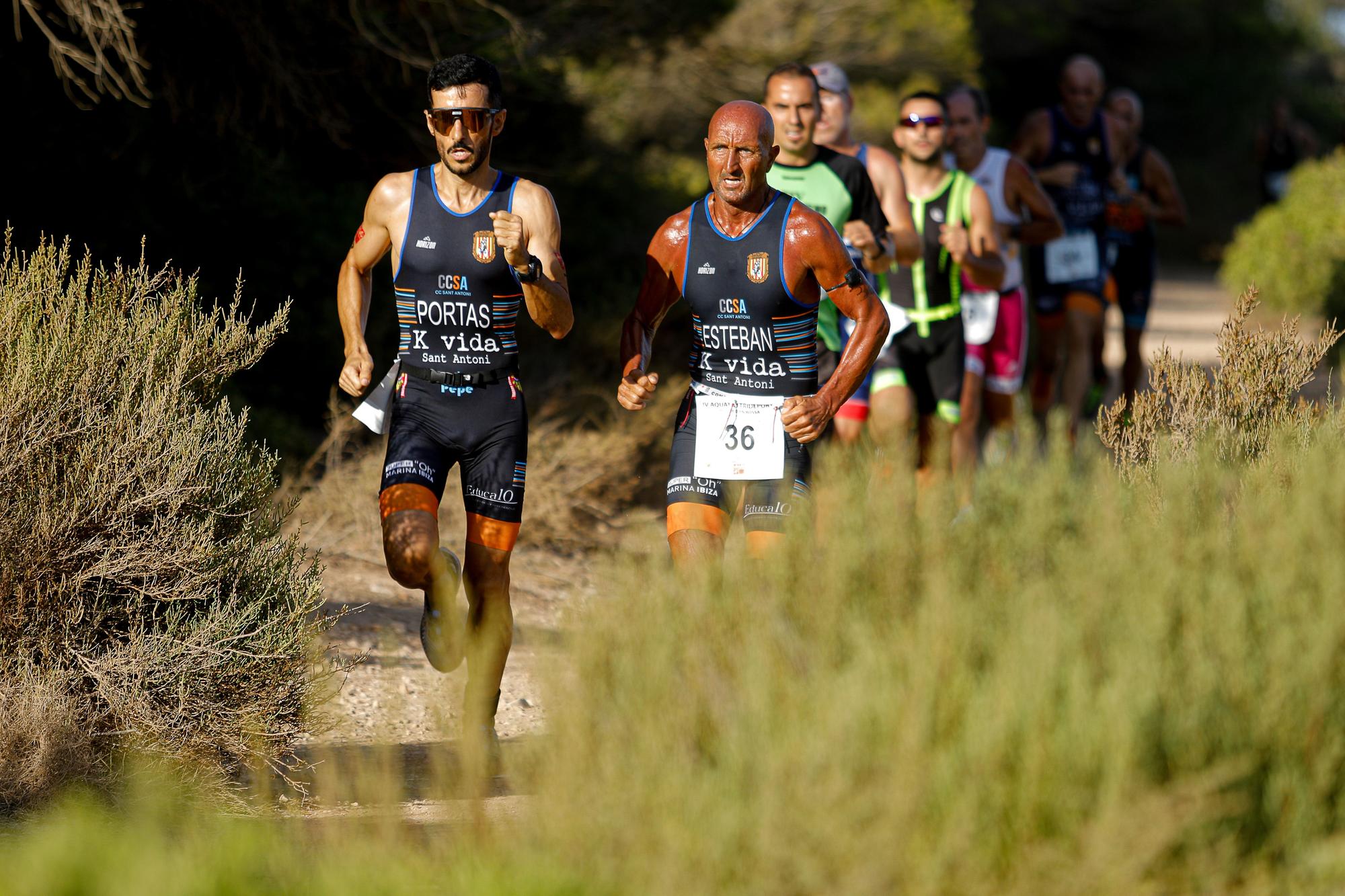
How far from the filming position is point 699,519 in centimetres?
528

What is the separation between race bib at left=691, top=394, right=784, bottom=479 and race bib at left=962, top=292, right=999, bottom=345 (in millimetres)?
3778

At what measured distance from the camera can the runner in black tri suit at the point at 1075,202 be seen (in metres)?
10.3

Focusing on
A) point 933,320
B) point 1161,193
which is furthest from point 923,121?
point 1161,193

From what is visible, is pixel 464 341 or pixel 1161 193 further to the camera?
pixel 1161 193

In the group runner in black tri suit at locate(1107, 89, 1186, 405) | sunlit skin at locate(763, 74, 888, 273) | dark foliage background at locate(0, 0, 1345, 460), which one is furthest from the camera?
runner in black tri suit at locate(1107, 89, 1186, 405)

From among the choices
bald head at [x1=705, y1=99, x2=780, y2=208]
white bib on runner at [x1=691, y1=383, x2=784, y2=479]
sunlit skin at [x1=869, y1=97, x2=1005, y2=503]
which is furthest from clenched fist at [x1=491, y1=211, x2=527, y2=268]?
sunlit skin at [x1=869, y1=97, x2=1005, y2=503]

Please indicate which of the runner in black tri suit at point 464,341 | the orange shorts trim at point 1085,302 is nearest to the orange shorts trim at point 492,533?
the runner in black tri suit at point 464,341

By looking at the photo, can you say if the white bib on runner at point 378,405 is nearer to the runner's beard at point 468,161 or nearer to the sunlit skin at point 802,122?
the runner's beard at point 468,161

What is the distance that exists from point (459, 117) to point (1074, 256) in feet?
19.6

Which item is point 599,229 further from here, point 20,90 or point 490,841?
point 490,841

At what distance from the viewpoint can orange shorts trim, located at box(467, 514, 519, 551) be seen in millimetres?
5445

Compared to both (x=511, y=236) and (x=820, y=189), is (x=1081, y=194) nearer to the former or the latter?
(x=820, y=189)

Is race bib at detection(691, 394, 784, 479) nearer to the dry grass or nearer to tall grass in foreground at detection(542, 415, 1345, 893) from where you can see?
the dry grass

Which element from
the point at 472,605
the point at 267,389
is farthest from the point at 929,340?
the point at 267,389
